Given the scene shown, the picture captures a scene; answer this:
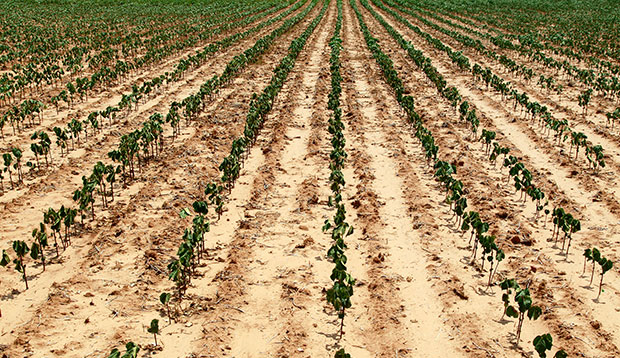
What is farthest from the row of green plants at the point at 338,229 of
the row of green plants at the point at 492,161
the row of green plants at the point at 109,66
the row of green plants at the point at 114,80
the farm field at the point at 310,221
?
the row of green plants at the point at 109,66

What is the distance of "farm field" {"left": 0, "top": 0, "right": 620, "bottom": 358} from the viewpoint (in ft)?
21.0

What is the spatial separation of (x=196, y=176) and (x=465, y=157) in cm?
634

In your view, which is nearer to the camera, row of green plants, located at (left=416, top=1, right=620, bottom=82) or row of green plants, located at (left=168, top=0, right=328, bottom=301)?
row of green plants, located at (left=168, top=0, right=328, bottom=301)

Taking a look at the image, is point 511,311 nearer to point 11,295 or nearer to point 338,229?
point 338,229

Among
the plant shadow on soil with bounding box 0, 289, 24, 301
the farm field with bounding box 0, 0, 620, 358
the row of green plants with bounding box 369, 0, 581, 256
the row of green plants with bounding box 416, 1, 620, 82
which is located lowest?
the plant shadow on soil with bounding box 0, 289, 24, 301

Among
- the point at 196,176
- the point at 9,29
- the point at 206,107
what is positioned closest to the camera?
the point at 196,176

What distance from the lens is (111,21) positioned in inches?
1556

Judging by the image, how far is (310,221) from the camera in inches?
369

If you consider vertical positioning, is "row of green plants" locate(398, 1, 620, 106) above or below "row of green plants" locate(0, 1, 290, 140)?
above

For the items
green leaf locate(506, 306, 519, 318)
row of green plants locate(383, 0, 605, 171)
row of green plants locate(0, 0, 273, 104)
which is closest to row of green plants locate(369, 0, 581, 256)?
Answer: green leaf locate(506, 306, 519, 318)

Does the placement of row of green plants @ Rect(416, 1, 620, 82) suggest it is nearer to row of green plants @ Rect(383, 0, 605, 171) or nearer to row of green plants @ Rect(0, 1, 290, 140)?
row of green plants @ Rect(383, 0, 605, 171)

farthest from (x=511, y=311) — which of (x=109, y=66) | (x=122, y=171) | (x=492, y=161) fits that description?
(x=109, y=66)

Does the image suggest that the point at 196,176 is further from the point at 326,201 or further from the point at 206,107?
the point at 206,107

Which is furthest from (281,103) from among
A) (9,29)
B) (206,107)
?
(9,29)
